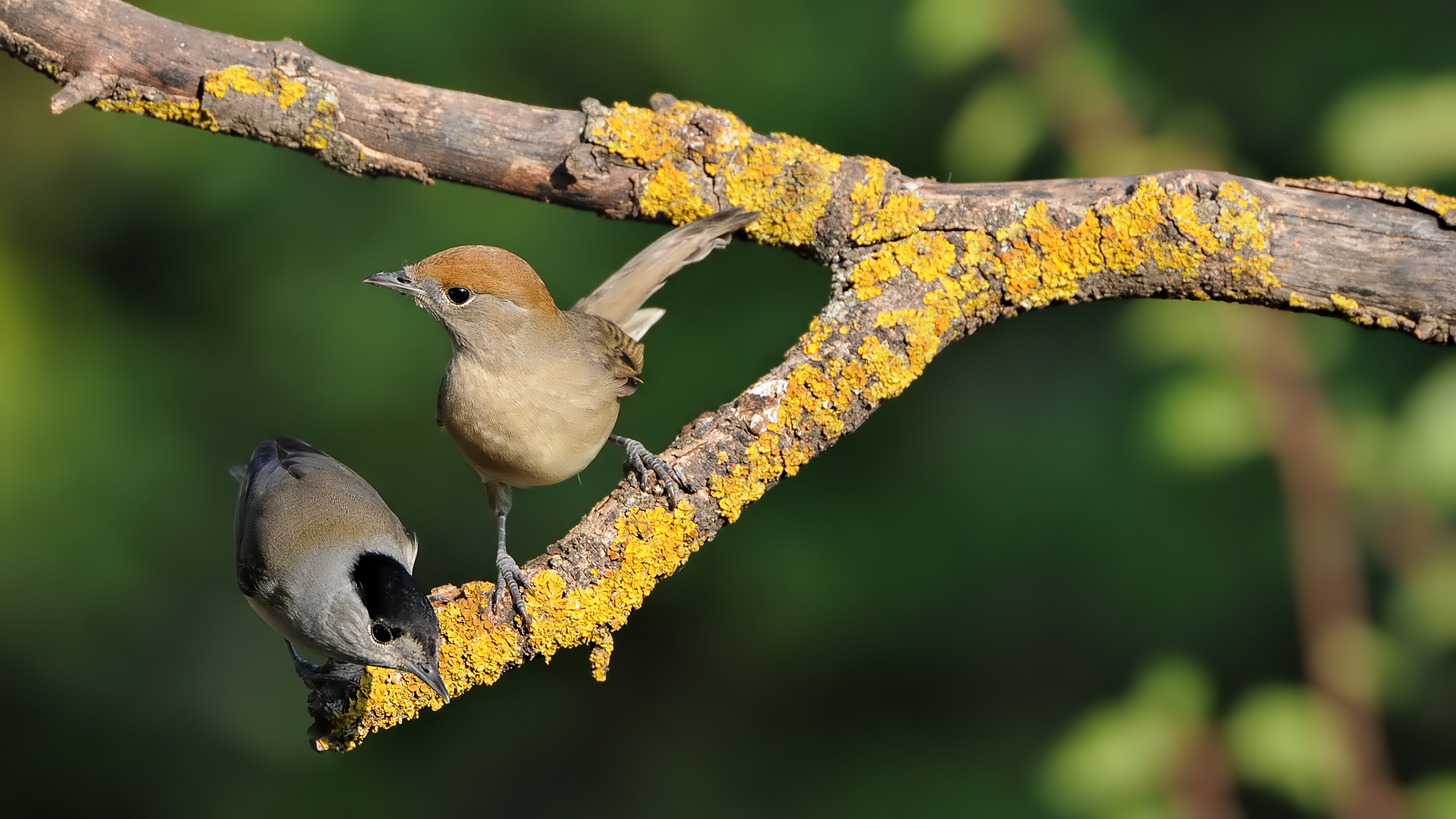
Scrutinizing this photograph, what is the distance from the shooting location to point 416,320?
15.7 ft

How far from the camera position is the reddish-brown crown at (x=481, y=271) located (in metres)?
3.11

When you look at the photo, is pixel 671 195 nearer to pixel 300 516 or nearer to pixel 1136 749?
pixel 300 516

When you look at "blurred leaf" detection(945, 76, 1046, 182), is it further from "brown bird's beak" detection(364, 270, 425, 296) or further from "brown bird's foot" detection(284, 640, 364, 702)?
"brown bird's foot" detection(284, 640, 364, 702)

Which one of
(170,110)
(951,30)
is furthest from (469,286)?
(951,30)

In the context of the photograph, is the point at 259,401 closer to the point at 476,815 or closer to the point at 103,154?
the point at 103,154

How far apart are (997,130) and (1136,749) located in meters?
1.74

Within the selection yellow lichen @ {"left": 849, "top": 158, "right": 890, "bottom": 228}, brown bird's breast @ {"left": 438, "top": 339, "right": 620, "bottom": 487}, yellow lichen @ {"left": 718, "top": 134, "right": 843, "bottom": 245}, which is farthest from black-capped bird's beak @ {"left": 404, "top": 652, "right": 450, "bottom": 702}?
yellow lichen @ {"left": 849, "top": 158, "right": 890, "bottom": 228}

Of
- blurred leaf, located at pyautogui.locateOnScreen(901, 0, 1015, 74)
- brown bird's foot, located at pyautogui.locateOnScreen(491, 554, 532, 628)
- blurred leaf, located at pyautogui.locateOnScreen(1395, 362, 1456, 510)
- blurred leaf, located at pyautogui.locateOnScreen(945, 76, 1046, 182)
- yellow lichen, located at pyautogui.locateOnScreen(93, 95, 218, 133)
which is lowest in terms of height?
brown bird's foot, located at pyautogui.locateOnScreen(491, 554, 532, 628)

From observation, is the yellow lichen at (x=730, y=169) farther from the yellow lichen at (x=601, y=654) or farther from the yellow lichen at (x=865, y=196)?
the yellow lichen at (x=601, y=654)

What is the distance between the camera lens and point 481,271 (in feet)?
10.2

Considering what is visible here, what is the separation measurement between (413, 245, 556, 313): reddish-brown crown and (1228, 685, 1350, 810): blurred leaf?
222 cm

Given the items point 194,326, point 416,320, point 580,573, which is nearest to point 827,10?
point 416,320

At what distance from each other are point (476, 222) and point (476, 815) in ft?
8.77

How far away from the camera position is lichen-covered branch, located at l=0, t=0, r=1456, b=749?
9.00 ft
